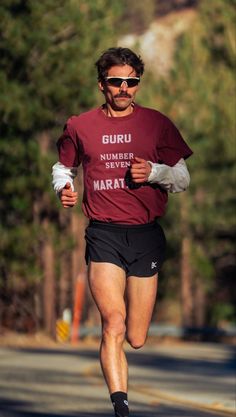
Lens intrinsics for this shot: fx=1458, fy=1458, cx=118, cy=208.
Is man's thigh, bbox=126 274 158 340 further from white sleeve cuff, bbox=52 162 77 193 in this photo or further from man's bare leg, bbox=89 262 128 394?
white sleeve cuff, bbox=52 162 77 193

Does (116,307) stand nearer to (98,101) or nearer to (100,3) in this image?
(100,3)

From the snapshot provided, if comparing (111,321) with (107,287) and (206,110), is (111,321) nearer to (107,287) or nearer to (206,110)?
(107,287)

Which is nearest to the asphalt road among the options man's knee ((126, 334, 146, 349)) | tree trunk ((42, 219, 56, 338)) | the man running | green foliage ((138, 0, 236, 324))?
man's knee ((126, 334, 146, 349))

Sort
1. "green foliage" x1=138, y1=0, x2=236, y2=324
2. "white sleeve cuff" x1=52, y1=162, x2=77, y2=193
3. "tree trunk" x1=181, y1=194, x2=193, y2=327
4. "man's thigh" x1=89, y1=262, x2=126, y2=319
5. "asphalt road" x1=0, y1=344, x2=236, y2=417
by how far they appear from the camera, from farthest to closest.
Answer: "tree trunk" x1=181, y1=194, x2=193, y2=327
"green foliage" x1=138, y1=0, x2=236, y2=324
"asphalt road" x1=0, y1=344, x2=236, y2=417
"white sleeve cuff" x1=52, y1=162, x2=77, y2=193
"man's thigh" x1=89, y1=262, x2=126, y2=319

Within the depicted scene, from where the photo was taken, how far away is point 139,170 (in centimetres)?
802

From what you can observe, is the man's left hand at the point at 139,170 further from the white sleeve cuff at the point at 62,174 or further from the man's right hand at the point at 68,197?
the white sleeve cuff at the point at 62,174

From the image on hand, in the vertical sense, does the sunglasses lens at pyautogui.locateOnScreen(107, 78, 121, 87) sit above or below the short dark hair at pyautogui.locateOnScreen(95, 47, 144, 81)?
below

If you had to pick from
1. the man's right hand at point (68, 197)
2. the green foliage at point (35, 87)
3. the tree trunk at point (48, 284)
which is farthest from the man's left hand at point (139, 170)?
the tree trunk at point (48, 284)

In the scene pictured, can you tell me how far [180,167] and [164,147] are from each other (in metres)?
0.15

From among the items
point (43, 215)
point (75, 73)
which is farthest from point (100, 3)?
point (43, 215)

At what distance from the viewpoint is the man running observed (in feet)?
27.0

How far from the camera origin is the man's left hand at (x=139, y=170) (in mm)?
8023

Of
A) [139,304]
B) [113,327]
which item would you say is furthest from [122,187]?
[113,327]

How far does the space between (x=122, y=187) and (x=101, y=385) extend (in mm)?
7104
